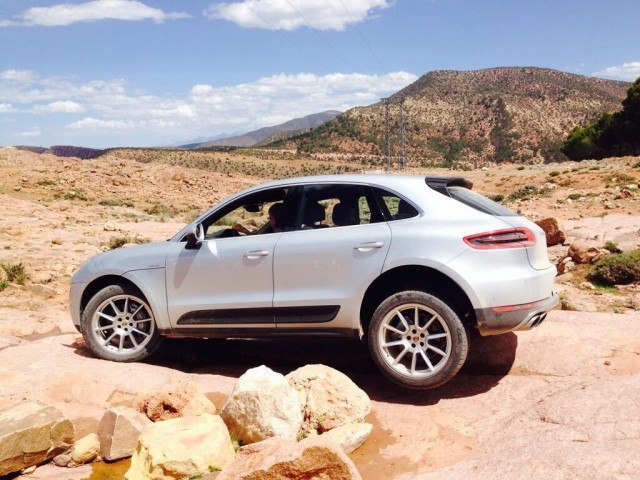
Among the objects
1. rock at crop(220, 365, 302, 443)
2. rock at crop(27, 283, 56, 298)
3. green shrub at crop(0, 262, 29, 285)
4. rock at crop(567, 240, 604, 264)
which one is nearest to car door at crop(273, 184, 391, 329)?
rock at crop(220, 365, 302, 443)

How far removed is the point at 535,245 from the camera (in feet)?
15.8

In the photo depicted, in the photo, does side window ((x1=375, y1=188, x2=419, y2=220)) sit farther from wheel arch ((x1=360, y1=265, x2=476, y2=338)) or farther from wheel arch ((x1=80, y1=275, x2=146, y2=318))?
wheel arch ((x1=80, y1=275, x2=146, y2=318))

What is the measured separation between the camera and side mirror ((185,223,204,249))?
217 inches

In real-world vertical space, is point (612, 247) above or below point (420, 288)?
below

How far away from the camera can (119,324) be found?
6.01 m

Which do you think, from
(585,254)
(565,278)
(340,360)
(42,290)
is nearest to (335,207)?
(340,360)

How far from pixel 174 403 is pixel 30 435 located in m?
1.03

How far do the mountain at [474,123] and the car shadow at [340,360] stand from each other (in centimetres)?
6595

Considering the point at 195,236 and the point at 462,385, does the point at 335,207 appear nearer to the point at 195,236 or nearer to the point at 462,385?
the point at 195,236

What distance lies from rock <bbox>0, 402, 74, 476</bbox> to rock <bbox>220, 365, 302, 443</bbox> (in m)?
1.15

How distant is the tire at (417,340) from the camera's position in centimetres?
472

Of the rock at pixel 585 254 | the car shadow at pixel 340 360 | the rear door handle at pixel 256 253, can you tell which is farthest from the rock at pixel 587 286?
the rear door handle at pixel 256 253

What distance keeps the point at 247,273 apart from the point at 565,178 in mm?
22713

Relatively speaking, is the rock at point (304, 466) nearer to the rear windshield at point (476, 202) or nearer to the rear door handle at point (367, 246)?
the rear door handle at point (367, 246)
